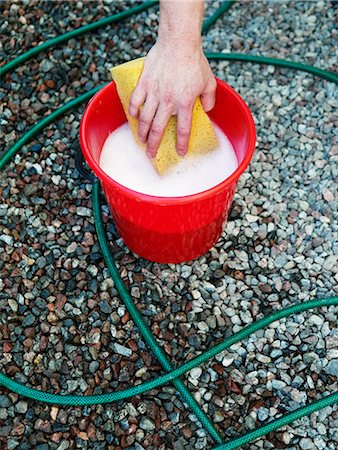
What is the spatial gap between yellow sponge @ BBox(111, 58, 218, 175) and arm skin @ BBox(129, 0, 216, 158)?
66 millimetres

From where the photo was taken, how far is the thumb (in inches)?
66.6

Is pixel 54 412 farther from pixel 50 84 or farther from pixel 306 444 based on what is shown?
pixel 50 84

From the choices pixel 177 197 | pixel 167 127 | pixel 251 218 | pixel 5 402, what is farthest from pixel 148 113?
pixel 5 402

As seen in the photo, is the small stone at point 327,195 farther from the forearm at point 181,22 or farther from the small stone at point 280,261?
the forearm at point 181,22

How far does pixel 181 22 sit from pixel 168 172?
1.49 feet

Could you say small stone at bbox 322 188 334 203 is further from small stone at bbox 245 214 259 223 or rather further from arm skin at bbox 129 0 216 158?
arm skin at bbox 129 0 216 158

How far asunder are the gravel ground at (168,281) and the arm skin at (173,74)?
58 cm

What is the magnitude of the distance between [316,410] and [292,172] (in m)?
0.90

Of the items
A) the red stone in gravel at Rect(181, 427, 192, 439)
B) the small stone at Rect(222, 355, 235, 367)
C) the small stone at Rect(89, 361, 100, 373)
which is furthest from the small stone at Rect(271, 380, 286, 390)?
the small stone at Rect(89, 361, 100, 373)

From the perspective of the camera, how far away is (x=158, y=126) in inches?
63.7

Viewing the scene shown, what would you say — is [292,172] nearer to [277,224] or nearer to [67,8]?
[277,224]

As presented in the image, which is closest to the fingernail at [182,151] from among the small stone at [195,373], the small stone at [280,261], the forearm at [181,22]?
the forearm at [181,22]

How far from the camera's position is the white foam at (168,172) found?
1.83m

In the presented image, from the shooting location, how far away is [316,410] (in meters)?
1.75
